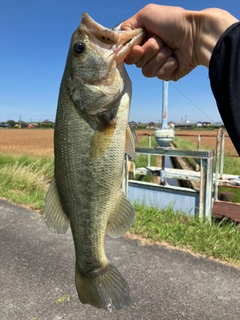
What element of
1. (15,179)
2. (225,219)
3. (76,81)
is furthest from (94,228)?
(15,179)

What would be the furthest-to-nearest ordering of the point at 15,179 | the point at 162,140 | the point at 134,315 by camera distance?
the point at 15,179
the point at 162,140
the point at 134,315

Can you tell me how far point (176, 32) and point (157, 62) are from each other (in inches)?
10.5

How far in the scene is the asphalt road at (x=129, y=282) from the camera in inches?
139

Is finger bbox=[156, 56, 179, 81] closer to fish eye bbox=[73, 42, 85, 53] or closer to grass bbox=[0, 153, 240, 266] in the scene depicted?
fish eye bbox=[73, 42, 85, 53]

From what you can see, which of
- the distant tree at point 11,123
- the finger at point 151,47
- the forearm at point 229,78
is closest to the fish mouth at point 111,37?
the finger at point 151,47

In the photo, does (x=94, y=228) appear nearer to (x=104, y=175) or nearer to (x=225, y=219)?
(x=104, y=175)

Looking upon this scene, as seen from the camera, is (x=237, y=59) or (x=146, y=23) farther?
(x=146, y=23)

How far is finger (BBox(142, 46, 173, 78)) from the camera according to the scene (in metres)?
2.38

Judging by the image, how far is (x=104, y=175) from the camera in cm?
187

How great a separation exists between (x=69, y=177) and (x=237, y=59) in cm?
114

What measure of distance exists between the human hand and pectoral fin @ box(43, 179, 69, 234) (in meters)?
1.02

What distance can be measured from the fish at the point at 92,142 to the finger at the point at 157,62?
439 mm

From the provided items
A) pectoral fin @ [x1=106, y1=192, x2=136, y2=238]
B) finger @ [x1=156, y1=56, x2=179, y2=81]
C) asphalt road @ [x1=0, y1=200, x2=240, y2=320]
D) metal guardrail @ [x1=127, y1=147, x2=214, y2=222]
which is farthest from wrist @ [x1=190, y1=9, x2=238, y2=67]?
metal guardrail @ [x1=127, y1=147, x2=214, y2=222]

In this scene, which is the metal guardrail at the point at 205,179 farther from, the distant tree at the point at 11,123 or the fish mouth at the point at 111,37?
the distant tree at the point at 11,123
